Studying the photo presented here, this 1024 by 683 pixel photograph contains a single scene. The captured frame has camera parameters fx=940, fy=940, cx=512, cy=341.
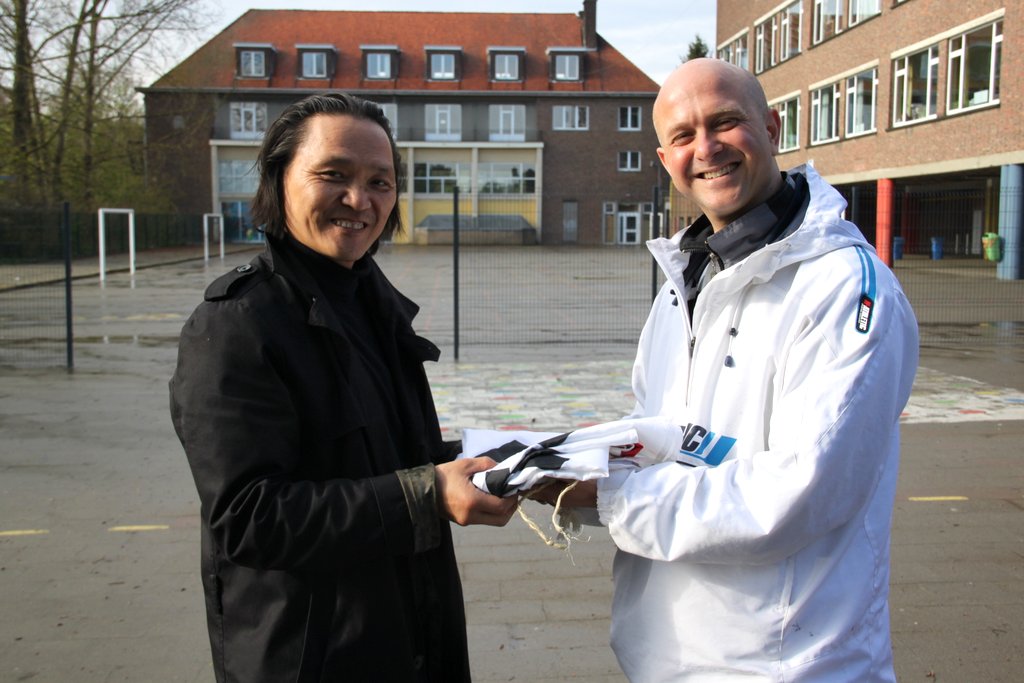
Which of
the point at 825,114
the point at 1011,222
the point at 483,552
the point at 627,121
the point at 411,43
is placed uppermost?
the point at 411,43

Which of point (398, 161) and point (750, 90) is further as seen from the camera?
point (398, 161)

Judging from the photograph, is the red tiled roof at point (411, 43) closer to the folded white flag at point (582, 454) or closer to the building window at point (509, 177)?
the building window at point (509, 177)

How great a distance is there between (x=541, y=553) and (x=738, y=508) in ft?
10.9

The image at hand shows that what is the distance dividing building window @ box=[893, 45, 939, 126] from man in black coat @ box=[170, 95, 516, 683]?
2875 centimetres

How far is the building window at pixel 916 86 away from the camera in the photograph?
2746 cm

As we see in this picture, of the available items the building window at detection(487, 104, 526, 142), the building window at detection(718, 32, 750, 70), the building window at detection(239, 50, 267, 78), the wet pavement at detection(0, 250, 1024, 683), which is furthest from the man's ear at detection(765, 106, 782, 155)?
the building window at detection(239, 50, 267, 78)

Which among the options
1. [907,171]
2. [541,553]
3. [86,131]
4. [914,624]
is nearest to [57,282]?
[541,553]

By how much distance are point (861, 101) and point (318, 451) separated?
3387 cm

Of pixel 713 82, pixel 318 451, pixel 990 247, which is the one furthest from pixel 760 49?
pixel 318 451

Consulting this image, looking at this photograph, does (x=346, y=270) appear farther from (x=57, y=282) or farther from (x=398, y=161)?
(x=57, y=282)

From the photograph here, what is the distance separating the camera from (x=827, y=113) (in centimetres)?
3509

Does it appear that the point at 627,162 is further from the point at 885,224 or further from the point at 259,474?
the point at 259,474

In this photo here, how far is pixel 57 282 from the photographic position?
13.7 meters

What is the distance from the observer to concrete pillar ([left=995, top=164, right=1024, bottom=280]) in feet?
56.1
